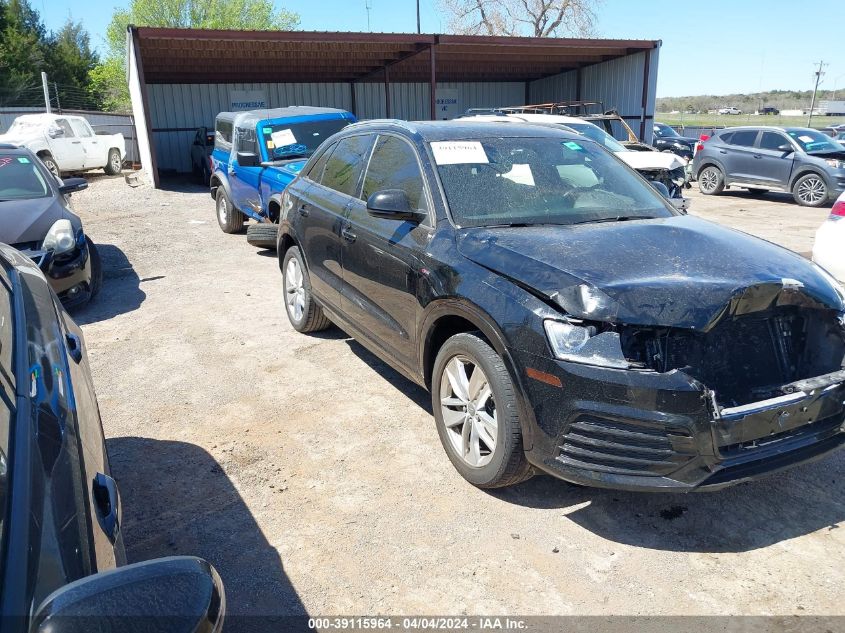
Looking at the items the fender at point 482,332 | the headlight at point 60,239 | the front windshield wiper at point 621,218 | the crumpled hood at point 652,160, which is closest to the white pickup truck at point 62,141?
the headlight at point 60,239

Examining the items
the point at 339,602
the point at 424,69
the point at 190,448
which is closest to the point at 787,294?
the point at 339,602

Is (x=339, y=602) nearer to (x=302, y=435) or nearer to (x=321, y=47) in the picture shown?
(x=302, y=435)

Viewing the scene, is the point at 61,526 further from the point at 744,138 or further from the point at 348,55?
the point at 348,55

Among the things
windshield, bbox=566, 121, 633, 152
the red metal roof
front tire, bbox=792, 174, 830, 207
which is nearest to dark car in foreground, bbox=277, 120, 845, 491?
windshield, bbox=566, 121, 633, 152

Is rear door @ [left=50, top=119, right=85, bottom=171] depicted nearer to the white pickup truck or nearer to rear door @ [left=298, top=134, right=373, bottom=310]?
the white pickup truck

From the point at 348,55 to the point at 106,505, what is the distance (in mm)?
19902

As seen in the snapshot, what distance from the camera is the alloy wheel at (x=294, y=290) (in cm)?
576

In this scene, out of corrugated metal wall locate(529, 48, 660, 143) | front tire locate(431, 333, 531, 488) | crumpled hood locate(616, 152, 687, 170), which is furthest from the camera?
corrugated metal wall locate(529, 48, 660, 143)

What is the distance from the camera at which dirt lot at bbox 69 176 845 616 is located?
2.80 m

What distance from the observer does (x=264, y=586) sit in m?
2.87

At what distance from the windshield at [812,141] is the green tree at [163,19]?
1995 inches

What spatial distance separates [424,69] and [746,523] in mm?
21708

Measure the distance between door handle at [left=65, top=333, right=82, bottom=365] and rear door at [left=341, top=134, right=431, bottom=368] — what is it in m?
1.69

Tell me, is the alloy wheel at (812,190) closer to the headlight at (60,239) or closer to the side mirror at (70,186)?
the side mirror at (70,186)
